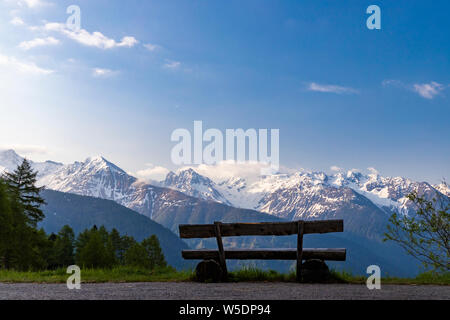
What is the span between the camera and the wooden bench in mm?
13242

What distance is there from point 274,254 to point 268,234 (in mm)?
724

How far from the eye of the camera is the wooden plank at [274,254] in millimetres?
13258

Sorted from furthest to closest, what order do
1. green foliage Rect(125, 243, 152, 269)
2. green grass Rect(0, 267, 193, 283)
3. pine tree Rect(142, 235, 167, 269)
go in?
pine tree Rect(142, 235, 167, 269)
green foliage Rect(125, 243, 152, 269)
green grass Rect(0, 267, 193, 283)

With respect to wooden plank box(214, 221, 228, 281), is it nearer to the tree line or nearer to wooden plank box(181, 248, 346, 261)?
wooden plank box(181, 248, 346, 261)

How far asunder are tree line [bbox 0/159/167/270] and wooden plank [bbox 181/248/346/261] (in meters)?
4.06

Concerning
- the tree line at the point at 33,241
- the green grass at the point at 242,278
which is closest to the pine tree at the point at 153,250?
the tree line at the point at 33,241

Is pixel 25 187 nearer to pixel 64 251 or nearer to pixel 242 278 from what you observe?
pixel 64 251

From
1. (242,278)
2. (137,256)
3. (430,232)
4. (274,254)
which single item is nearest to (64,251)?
(137,256)

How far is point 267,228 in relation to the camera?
1356 cm

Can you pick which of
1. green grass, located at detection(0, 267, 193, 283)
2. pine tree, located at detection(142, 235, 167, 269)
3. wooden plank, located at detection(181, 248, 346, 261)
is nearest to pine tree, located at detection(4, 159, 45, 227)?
pine tree, located at detection(142, 235, 167, 269)

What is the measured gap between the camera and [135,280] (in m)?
14.0
